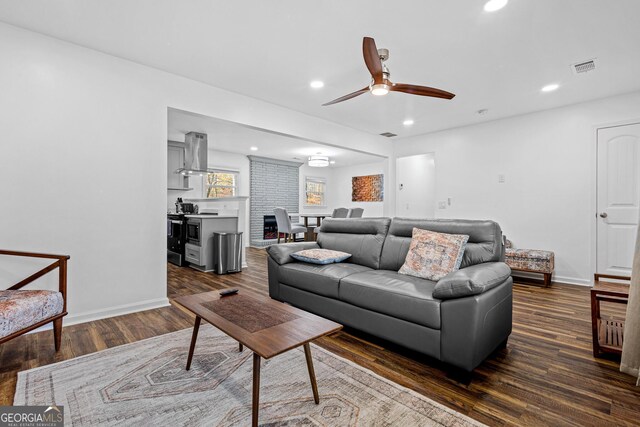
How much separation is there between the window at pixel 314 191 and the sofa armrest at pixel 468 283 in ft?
26.1

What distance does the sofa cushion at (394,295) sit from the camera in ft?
6.25

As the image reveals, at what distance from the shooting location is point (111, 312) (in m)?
2.88

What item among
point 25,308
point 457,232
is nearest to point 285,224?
point 457,232

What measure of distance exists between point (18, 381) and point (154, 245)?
157 centimetres

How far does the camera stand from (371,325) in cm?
221

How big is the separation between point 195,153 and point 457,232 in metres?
4.83

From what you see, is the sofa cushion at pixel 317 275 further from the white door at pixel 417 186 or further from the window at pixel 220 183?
the window at pixel 220 183

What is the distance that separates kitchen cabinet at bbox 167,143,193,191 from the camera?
20.4 feet

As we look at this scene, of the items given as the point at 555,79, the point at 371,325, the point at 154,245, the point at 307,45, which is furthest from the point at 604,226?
the point at 154,245

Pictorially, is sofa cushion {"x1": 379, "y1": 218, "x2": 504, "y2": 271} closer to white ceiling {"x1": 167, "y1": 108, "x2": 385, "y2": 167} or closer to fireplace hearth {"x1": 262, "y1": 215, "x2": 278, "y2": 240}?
white ceiling {"x1": 167, "y1": 108, "x2": 385, "y2": 167}

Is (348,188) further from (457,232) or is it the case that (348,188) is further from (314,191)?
(457,232)

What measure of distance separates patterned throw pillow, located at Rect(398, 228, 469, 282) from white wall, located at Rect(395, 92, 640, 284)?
9.72 feet

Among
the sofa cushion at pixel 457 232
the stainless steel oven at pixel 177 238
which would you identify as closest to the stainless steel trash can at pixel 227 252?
the stainless steel oven at pixel 177 238

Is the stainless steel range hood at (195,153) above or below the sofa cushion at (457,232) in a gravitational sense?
above
